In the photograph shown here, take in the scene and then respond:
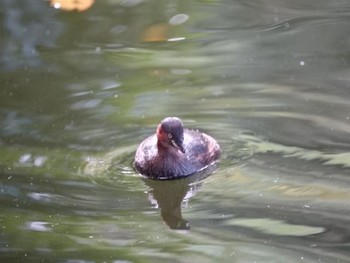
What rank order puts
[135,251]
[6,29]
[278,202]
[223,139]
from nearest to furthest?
1. [135,251]
2. [278,202]
3. [223,139]
4. [6,29]

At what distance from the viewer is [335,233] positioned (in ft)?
20.6

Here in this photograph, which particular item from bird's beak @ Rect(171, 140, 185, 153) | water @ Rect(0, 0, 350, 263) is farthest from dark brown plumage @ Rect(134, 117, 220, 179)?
water @ Rect(0, 0, 350, 263)

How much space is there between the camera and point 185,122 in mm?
8500

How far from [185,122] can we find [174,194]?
1.23m

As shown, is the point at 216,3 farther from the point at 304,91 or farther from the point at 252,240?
the point at 252,240

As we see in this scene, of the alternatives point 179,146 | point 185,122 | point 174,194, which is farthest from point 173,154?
point 185,122

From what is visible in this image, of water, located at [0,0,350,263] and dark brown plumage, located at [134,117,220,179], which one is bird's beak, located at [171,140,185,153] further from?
water, located at [0,0,350,263]

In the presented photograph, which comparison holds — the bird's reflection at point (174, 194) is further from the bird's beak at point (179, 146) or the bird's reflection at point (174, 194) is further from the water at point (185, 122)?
the bird's beak at point (179, 146)

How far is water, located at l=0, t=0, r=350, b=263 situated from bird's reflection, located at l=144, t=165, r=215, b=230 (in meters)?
0.02

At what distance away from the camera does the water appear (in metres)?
6.44

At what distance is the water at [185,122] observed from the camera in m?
6.44

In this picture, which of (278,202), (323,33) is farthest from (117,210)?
(323,33)

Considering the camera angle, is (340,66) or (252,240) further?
(340,66)

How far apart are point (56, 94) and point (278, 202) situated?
3.15m
